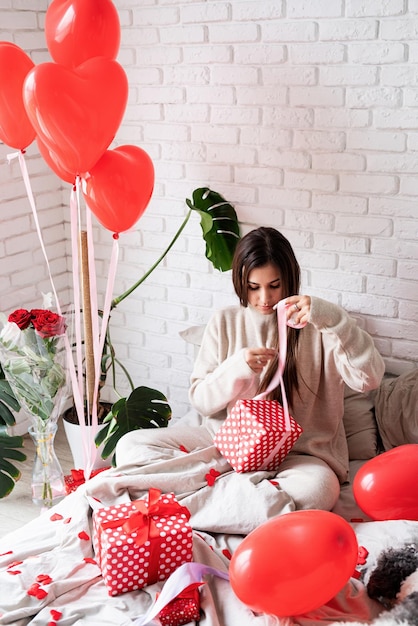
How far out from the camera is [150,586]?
6.25ft

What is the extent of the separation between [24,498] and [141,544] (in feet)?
3.55

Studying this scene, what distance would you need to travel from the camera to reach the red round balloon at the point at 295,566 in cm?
167

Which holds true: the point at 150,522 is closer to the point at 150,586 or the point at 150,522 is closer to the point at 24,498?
the point at 150,586

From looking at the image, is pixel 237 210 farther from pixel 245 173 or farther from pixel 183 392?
pixel 183 392

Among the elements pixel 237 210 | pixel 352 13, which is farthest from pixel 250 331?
pixel 352 13

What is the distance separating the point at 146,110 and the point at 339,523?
180 centimetres

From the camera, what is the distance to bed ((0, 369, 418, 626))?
1784 millimetres

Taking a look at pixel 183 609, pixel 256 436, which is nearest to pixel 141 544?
pixel 183 609

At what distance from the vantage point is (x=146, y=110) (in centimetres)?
294

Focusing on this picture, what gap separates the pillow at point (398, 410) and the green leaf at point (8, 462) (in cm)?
120

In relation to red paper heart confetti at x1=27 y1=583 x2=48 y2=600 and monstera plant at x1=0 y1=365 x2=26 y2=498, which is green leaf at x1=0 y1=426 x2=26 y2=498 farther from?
red paper heart confetti at x1=27 y1=583 x2=48 y2=600

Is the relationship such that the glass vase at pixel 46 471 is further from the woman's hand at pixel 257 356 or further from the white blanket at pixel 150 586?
the woman's hand at pixel 257 356

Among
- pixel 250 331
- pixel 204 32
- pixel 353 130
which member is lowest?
pixel 250 331

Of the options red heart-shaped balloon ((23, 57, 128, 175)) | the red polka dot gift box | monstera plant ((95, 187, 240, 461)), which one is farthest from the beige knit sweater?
red heart-shaped balloon ((23, 57, 128, 175))
